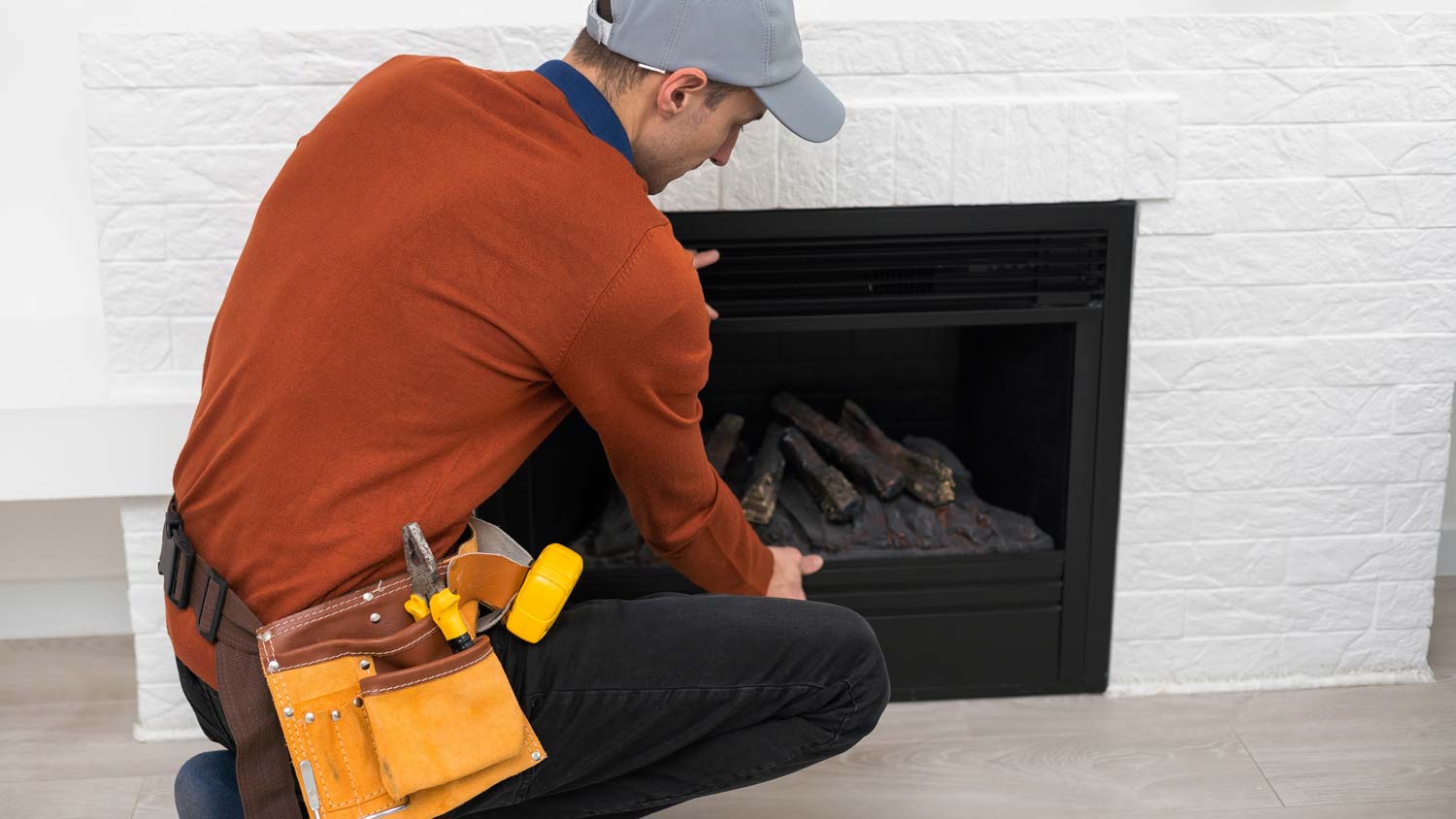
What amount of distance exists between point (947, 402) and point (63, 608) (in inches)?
68.5

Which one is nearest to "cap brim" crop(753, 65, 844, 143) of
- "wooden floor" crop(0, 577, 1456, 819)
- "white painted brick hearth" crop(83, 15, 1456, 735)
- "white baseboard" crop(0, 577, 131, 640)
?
"white painted brick hearth" crop(83, 15, 1456, 735)

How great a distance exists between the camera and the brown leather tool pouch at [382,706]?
1.25m

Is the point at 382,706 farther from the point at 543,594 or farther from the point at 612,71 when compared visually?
the point at 612,71

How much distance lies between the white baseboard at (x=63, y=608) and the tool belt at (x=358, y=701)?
1.29m

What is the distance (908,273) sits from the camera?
2.04 m

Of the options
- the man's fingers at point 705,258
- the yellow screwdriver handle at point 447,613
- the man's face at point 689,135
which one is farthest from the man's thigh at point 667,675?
the man's fingers at point 705,258

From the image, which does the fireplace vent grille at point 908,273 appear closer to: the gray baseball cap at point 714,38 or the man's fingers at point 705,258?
the man's fingers at point 705,258

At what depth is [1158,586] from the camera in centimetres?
222

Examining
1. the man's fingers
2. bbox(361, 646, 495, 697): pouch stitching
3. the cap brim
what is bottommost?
bbox(361, 646, 495, 697): pouch stitching

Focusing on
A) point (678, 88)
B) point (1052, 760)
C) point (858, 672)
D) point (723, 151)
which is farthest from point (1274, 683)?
point (678, 88)

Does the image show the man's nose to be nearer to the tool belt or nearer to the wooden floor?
the tool belt

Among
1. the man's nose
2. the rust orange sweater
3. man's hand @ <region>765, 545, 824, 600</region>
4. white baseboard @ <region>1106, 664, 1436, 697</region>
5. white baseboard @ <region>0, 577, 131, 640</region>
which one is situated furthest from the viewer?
white baseboard @ <region>0, 577, 131, 640</region>

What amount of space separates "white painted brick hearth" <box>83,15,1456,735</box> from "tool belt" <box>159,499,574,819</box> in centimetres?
81

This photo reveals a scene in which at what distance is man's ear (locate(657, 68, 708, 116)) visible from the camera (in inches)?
52.9
